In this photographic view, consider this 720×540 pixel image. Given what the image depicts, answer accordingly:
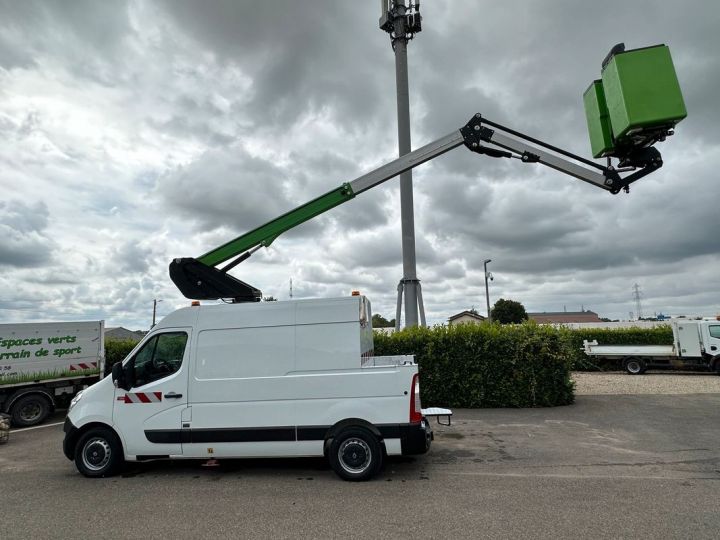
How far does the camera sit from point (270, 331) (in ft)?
21.5

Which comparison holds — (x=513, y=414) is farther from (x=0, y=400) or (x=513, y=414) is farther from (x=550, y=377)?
(x=0, y=400)

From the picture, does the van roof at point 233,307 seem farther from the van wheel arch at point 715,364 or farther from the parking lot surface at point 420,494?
the van wheel arch at point 715,364

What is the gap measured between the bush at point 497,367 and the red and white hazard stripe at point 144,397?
25.3 feet

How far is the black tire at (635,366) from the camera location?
20500mm

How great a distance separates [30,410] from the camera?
11656 millimetres

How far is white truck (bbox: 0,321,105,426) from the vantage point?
1147cm

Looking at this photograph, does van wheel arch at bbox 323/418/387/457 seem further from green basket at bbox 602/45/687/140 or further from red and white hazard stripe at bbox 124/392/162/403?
green basket at bbox 602/45/687/140

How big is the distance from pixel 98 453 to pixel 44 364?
7.09 meters

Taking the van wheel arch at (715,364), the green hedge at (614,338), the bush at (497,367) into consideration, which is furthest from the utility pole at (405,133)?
the van wheel arch at (715,364)

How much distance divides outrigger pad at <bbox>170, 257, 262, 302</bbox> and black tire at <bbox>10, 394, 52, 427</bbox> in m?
7.16

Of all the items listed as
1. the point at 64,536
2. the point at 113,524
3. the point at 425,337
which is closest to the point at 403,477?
the point at 113,524

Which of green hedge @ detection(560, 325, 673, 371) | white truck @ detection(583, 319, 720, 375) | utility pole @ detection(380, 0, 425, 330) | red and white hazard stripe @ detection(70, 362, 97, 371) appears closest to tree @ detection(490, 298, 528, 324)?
green hedge @ detection(560, 325, 673, 371)

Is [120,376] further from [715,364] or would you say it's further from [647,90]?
[715,364]

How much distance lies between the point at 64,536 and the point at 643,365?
22.4 meters
